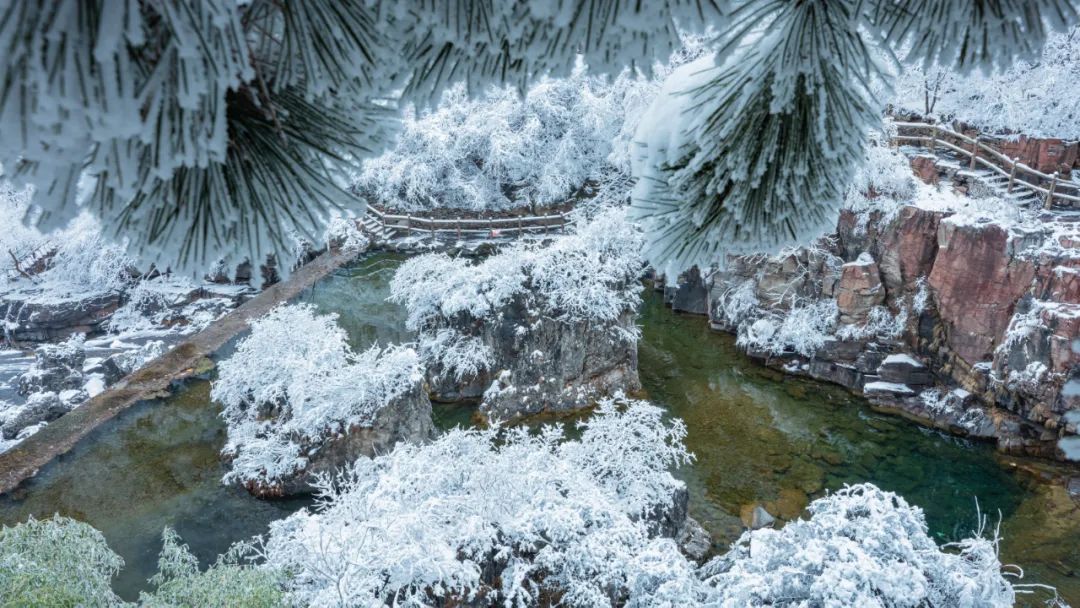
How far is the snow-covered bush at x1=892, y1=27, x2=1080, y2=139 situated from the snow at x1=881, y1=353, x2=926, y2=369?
5794mm

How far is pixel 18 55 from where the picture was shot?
525 mm

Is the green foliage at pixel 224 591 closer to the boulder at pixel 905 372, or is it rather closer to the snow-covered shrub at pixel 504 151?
the boulder at pixel 905 372

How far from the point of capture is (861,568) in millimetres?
4129

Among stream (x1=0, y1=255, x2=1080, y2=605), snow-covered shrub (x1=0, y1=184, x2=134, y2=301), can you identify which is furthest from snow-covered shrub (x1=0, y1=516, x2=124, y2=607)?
snow-covered shrub (x1=0, y1=184, x2=134, y2=301)

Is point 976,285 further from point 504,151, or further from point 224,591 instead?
point 504,151

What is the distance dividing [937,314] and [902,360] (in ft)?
2.97

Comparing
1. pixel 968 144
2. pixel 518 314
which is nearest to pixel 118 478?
pixel 518 314

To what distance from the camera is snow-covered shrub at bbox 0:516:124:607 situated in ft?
13.1

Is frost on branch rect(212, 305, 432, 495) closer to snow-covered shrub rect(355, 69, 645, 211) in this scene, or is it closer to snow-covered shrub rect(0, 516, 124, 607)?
snow-covered shrub rect(0, 516, 124, 607)

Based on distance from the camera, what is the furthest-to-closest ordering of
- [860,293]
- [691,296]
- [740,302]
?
[691,296]
[740,302]
[860,293]

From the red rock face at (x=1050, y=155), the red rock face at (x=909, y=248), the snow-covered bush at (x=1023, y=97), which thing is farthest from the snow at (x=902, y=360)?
the snow-covered bush at (x=1023, y=97)

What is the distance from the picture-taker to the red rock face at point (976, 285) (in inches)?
346

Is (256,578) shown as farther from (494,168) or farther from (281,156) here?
(494,168)

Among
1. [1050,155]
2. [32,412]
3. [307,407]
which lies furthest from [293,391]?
[1050,155]
